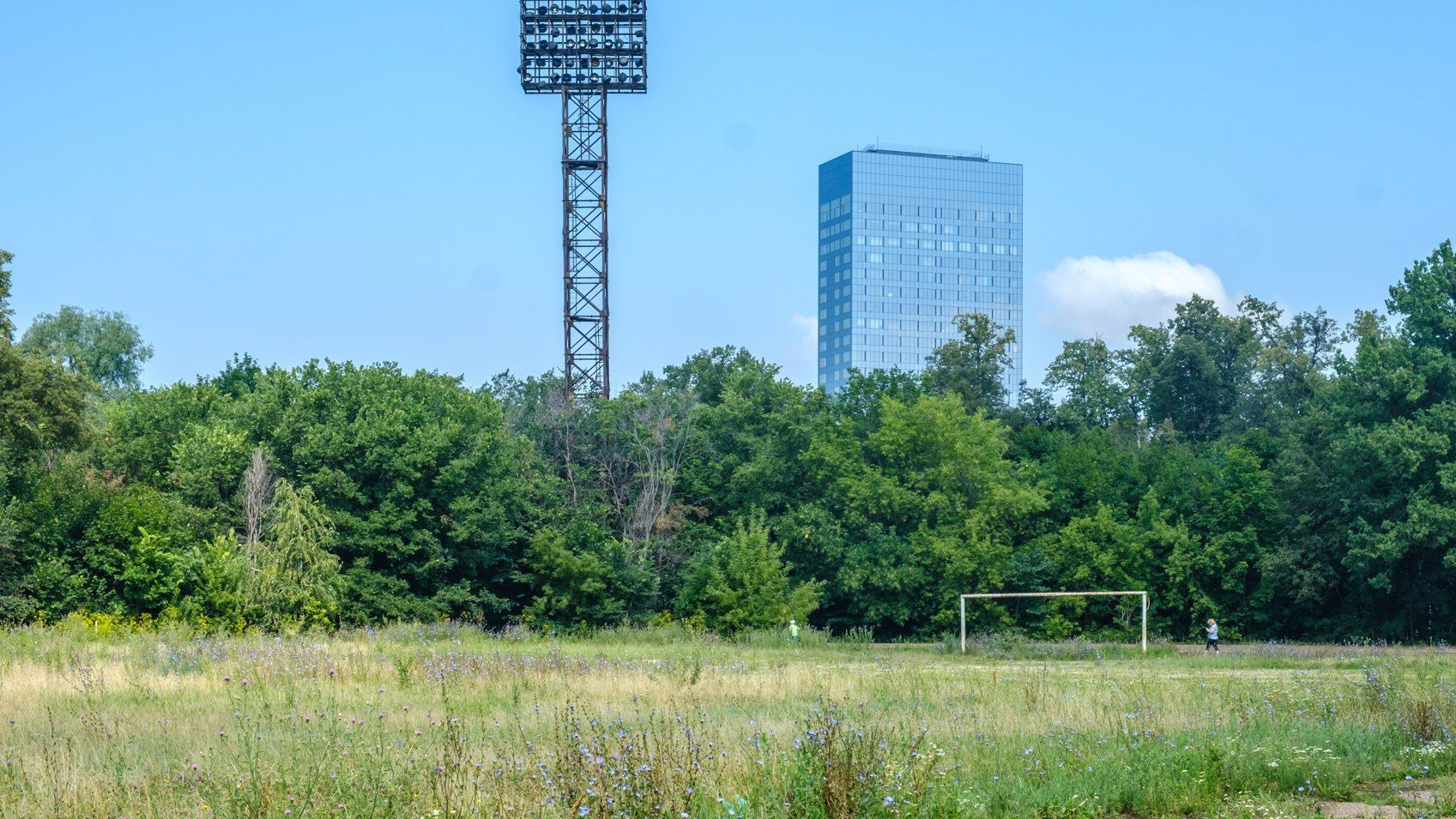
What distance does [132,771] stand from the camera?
35.9ft

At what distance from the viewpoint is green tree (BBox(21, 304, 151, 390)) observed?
84.3m

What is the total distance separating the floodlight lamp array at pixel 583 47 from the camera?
205 feet

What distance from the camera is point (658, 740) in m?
10.0

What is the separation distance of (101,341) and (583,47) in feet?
137

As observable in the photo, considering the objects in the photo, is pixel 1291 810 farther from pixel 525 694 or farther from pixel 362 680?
pixel 362 680

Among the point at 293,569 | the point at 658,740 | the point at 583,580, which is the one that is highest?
the point at 658,740

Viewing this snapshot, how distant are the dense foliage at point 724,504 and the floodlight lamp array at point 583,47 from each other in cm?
1474

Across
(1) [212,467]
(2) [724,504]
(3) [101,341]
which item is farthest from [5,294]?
(3) [101,341]

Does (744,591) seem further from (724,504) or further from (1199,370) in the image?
(1199,370)

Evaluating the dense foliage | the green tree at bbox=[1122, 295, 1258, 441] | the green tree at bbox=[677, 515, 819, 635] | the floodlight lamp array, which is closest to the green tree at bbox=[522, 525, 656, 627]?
the dense foliage

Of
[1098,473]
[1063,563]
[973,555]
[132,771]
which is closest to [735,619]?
[973,555]

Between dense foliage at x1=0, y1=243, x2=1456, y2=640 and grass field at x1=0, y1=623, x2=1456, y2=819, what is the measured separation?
19.1 m

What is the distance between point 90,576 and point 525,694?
98.7 feet

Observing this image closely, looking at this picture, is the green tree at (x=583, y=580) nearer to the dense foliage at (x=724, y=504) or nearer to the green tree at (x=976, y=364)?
the dense foliage at (x=724, y=504)
